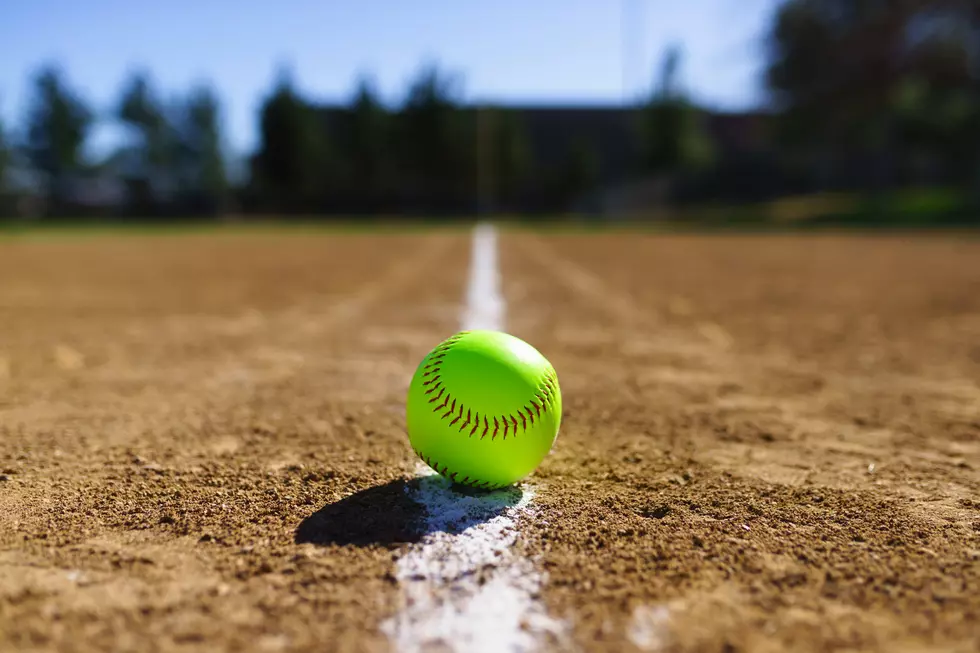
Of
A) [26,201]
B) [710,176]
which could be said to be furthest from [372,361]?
[26,201]

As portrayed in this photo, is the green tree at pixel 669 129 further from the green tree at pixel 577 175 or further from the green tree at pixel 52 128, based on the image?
the green tree at pixel 52 128

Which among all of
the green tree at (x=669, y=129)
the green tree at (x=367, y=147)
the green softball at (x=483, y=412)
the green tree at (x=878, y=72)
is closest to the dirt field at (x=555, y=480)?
the green softball at (x=483, y=412)

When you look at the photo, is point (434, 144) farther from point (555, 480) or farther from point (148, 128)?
point (555, 480)

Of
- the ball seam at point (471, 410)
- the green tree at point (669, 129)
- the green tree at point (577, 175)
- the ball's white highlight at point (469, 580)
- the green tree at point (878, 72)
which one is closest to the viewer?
the ball's white highlight at point (469, 580)

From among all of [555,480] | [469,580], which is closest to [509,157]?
[555,480]

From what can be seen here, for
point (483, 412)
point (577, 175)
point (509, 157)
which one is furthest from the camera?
point (509, 157)

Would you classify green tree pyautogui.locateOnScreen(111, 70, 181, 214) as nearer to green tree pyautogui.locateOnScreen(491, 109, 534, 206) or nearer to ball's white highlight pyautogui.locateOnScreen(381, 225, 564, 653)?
green tree pyautogui.locateOnScreen(491, 109, 534, 206)
